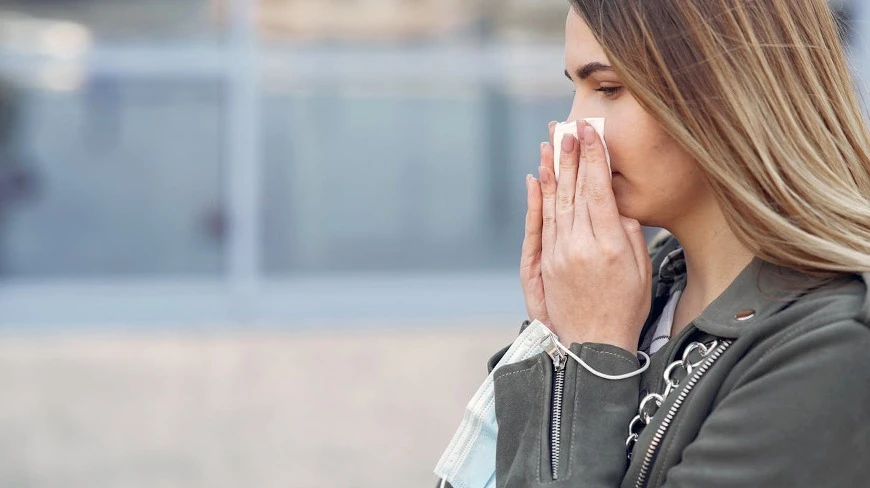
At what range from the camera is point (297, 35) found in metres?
5.68

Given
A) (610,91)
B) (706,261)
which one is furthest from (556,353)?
(610,91)

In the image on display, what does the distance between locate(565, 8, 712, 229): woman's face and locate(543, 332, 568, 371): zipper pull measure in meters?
0.25

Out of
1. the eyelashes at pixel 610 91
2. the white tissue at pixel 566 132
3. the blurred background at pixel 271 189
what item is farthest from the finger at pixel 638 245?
the blurred background at pixel 271 189

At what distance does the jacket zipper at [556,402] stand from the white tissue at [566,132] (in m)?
0.31

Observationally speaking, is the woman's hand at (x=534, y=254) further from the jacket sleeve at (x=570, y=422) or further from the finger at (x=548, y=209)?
the jacket sleeve at (x=570, y=422)

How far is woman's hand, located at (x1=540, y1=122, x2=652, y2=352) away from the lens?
1796 mm

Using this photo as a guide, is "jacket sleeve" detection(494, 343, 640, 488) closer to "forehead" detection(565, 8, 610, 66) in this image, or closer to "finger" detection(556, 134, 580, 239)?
"finger" detection(556, 134, 580, 239)

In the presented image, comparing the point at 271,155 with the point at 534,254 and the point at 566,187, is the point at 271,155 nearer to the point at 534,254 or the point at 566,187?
the point at 534,254

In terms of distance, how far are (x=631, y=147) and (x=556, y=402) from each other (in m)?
0.43

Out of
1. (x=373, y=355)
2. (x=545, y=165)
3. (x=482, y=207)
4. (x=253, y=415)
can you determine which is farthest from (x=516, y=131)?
(x=545, y=165)

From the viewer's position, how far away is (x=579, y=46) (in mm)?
1803

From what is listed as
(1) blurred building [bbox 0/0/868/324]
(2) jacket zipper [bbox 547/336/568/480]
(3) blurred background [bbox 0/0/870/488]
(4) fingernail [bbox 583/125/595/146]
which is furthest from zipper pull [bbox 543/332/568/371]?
(1) blurred building [bbox 0/0/868/324]

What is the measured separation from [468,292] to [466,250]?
23 cm

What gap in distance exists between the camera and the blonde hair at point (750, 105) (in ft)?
5.52
